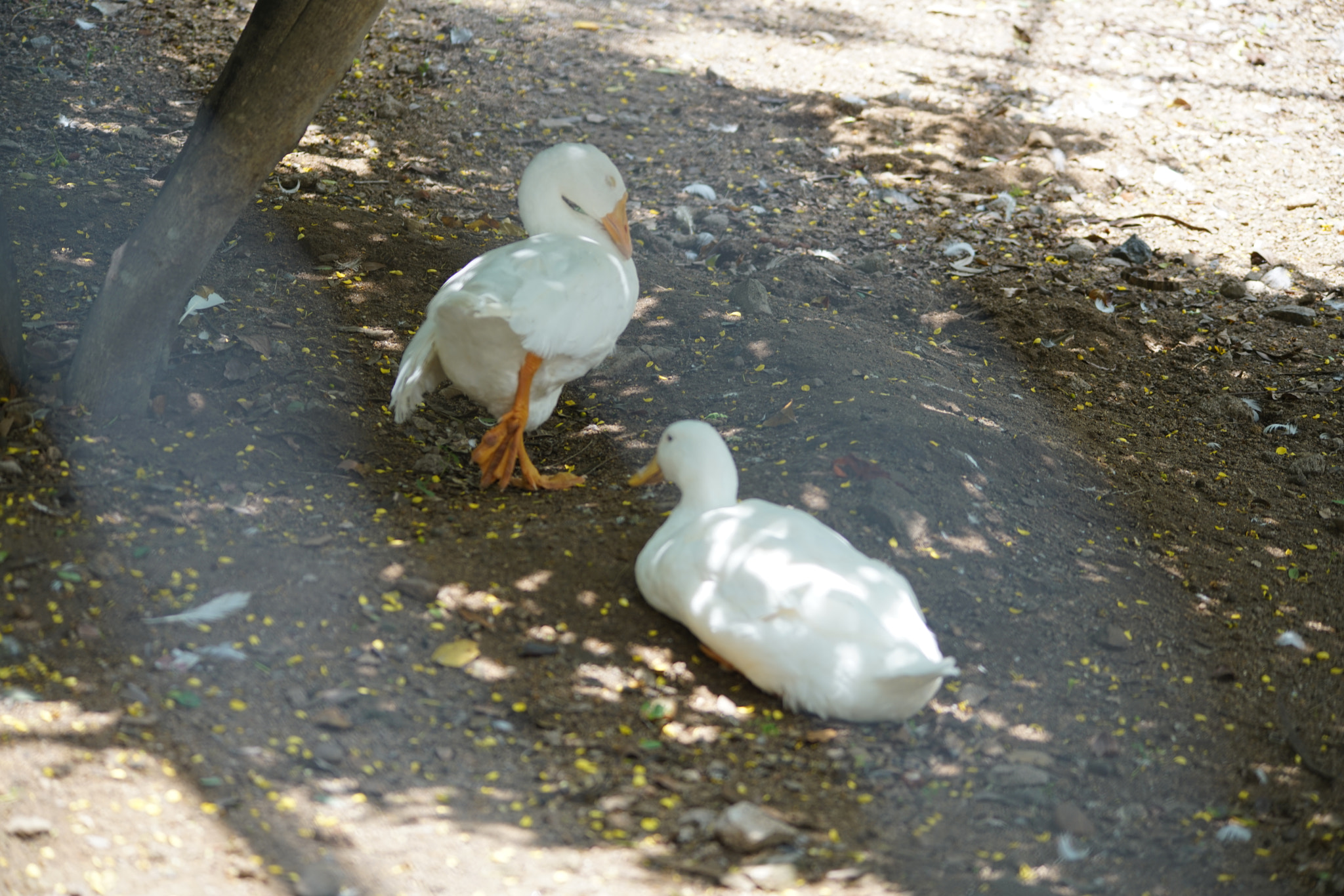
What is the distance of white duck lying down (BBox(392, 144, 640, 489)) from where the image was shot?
377cm

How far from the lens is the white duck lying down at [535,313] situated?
3770mm

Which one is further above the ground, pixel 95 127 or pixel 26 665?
pixel 95 127

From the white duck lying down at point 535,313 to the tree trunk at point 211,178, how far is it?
79 cm

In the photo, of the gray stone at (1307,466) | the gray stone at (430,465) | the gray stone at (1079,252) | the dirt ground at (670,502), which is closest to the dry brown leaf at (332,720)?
the dirt ground at (670,502)

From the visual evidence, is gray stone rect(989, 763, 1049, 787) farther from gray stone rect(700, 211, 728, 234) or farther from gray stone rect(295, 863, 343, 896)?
gray stone rect(700, 211, 728, 234)

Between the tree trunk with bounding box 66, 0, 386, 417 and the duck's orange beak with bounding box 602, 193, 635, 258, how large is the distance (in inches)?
50.1

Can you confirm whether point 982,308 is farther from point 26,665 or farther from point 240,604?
point 26,665

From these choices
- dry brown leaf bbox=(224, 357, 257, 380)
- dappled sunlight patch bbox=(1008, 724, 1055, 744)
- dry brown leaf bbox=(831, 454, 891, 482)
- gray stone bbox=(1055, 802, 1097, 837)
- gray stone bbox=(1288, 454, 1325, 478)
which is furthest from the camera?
gray stone bbox=(1288, 454, 1325, 478)

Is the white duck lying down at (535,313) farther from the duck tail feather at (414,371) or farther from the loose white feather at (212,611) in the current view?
the loose white feather at (212,611)

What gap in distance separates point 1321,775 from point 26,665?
11.0 ft

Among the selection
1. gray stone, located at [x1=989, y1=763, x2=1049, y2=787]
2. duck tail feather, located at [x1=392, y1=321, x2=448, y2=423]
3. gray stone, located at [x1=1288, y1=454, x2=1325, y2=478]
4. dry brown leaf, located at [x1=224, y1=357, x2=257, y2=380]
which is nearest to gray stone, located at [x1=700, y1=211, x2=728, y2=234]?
duck tail feather, located at [x1=392, y1=321, x2=448, y2=423]

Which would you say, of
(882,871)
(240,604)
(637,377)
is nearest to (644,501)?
(637,377)

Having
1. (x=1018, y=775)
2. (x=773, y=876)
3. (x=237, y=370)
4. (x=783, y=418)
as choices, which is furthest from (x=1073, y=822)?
(x=237, y=370)

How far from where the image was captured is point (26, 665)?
8.30 feet
